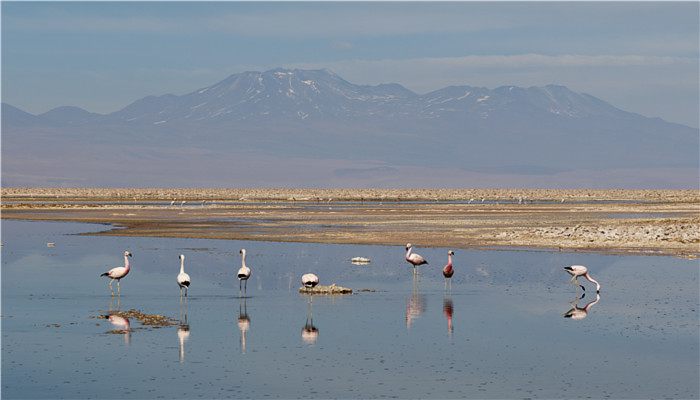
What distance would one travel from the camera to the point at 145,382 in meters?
16.5

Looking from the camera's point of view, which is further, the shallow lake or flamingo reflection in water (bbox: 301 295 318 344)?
flamingo reflection in water (bbox: 301 295 318 344)

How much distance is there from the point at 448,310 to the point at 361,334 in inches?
153

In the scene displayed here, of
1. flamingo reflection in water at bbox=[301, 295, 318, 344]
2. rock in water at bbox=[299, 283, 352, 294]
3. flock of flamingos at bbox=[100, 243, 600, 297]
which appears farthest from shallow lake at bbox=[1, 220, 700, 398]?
rock in water at bbox=[299, 283, 352, 294]

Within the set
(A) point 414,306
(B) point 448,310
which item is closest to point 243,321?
(A) point 414,306

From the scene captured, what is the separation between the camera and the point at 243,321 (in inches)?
875

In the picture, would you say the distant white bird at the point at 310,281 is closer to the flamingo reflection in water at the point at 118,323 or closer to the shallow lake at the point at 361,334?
the shallow lake at the point at 361,334

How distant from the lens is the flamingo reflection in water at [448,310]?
2133 centimetres

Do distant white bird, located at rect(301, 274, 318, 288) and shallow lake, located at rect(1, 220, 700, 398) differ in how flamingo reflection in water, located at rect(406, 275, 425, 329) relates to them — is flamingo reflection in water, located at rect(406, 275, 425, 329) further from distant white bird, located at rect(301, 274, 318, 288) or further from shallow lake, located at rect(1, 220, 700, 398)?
distant white bird, located at rect(301, 274, 318, 288)

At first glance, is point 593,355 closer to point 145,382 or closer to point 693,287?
point 145,382

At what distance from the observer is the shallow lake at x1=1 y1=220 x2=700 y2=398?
53.9ft

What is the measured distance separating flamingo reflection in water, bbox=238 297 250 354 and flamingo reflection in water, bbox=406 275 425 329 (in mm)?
3110

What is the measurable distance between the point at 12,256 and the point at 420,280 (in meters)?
15.3

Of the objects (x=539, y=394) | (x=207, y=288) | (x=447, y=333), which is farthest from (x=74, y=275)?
(x=539, y=394)

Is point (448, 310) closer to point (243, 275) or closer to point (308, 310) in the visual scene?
point (308, 310)
